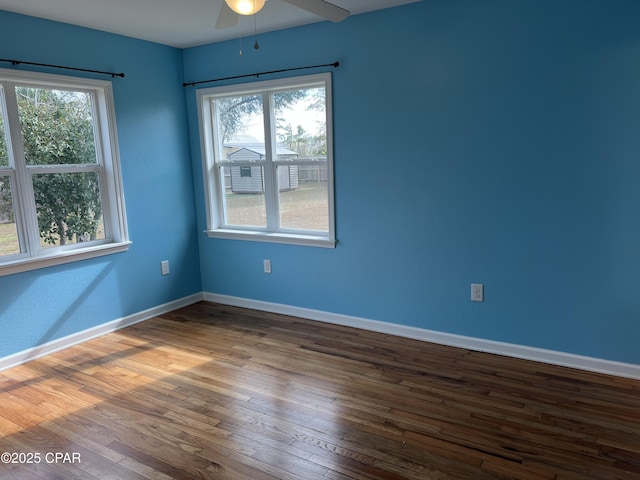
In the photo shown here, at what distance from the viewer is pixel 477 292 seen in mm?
3221

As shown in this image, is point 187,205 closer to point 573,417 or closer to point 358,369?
point 358,369

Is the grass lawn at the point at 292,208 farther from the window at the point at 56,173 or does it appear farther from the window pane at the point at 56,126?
the window pane at the point at 56,126

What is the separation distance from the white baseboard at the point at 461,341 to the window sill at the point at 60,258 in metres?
1.19

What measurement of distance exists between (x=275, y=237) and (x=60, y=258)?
1.68 metres

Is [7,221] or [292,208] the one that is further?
[292,208]

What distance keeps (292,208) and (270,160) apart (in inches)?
18.4

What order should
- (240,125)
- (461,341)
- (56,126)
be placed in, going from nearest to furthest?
(461,341), (56,126), (240,125)

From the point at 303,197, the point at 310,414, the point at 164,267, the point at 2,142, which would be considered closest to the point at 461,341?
the point at 310,414

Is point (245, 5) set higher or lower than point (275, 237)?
higher

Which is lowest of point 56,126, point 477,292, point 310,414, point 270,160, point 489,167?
point 310,414

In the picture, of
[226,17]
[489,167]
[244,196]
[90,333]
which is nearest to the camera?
[226,17]

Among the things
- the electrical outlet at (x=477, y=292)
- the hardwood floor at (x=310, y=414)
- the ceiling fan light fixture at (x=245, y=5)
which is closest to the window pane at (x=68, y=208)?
the hardwood floor at (x=310, y=414)

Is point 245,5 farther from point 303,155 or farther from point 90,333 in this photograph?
point 90,333

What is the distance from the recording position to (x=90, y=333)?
146 inches
